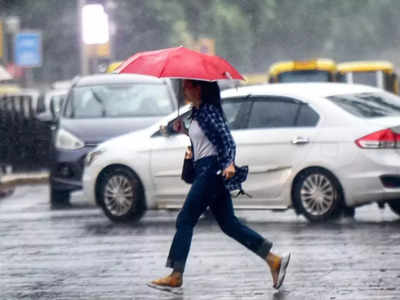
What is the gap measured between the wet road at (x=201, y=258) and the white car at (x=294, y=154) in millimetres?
271

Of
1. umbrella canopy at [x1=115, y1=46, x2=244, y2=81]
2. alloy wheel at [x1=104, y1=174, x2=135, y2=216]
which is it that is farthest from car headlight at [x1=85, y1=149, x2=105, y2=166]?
umbrella canopy at [x1=115, y1=46, x2=244, y2=81]

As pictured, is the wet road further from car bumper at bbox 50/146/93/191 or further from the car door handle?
car bumper at bbox 50/146/93/191

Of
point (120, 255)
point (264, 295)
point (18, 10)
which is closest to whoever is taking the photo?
point (264, 295)

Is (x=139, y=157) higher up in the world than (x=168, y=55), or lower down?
lower down

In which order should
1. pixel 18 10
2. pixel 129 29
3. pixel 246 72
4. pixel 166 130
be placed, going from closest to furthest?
pixel 166 130
pixel 129 29
pixel 18 10
pixel 246 72

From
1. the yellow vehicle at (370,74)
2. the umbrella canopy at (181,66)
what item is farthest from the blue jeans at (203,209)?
the yellow vehicle at (370,74)

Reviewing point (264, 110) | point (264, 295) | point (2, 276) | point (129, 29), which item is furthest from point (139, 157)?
point (129, 29)

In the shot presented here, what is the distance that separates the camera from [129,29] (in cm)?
6159

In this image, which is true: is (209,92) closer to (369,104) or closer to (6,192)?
(369,104)

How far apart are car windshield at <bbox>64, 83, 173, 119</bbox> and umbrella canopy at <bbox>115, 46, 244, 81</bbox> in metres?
7.99

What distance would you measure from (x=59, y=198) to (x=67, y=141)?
1.08 meters

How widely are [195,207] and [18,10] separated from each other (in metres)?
59.7

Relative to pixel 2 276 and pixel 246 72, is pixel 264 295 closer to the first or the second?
pixel 2 276

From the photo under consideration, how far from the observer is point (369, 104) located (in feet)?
45.0
